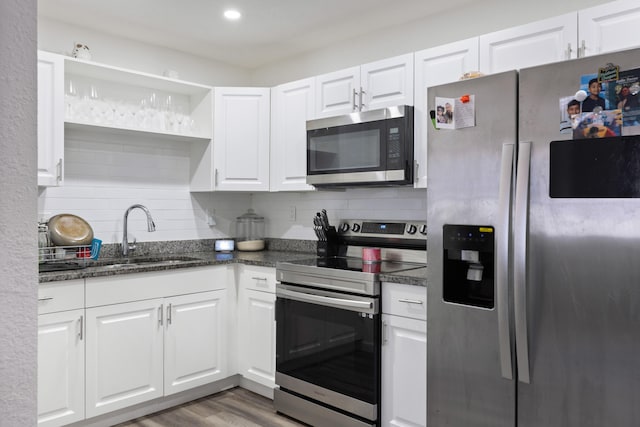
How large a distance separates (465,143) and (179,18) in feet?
7.13

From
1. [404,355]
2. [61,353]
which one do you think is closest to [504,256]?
[404,355]

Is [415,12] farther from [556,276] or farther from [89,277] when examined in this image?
[89,277]

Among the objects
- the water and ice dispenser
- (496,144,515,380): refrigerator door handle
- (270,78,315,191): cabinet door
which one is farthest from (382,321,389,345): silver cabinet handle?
(270,78,315,191): cabinet door

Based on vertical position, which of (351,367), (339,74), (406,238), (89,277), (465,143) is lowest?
(351,367)

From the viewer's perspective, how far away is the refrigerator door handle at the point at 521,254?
5.56 feet

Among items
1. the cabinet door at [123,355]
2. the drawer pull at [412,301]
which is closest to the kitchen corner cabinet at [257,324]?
the cabinet door at [123,355]

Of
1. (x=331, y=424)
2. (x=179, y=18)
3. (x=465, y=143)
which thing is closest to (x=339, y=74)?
(x=179, y=18)

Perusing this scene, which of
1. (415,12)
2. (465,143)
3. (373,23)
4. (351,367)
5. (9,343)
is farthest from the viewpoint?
(373,23)

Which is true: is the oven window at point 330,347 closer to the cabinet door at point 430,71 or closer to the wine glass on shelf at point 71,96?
the cabinet door at point 430,71

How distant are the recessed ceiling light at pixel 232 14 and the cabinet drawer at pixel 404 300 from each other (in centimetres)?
193

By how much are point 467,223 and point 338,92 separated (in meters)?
1.54

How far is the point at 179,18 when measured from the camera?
314 cm

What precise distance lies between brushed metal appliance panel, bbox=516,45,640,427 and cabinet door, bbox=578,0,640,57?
67 centimetres

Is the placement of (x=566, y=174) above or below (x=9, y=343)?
above
